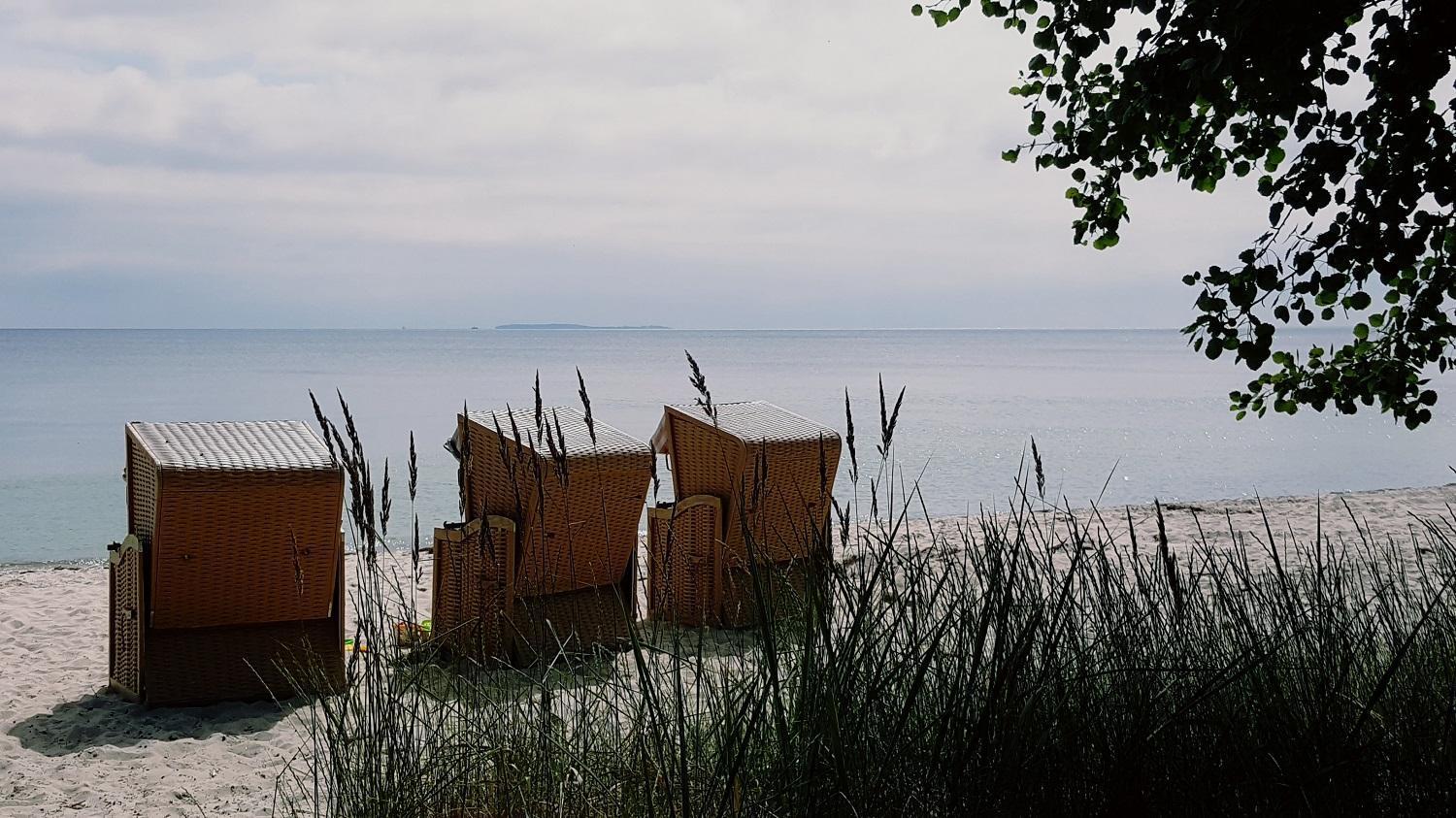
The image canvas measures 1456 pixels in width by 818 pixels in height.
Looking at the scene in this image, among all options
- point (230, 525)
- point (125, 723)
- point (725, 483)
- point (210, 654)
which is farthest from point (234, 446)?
point (725, 483)

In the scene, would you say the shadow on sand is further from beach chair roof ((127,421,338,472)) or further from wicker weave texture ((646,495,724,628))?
wicker weave texture ((646,495,724,628))

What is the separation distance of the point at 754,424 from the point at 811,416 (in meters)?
23.1

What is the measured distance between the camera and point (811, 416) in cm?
2862

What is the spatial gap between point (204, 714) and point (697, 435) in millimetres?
2393

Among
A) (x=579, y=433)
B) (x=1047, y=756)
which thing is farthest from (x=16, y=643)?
(x=1047, y=756)

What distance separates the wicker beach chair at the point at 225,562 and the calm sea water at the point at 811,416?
211cm

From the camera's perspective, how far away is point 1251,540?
833cm

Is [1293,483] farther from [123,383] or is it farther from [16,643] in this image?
[123,383]

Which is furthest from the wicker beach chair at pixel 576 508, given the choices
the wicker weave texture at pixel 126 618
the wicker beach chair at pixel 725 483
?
the wicker weave texture at pixel 126 618

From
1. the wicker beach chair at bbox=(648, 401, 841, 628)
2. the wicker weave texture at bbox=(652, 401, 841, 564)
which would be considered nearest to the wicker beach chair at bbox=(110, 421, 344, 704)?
the wicker beach chair at bbox=(648, 401, 841, 628)

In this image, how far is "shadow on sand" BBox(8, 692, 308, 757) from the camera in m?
4.05

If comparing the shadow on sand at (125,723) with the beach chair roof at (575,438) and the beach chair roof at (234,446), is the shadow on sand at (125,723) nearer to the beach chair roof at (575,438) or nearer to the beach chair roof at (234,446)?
the beach chair roof at (234,446)

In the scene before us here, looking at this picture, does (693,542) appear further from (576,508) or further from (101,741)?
(101,741)

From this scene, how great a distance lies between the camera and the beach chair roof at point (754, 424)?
17.7 ft
